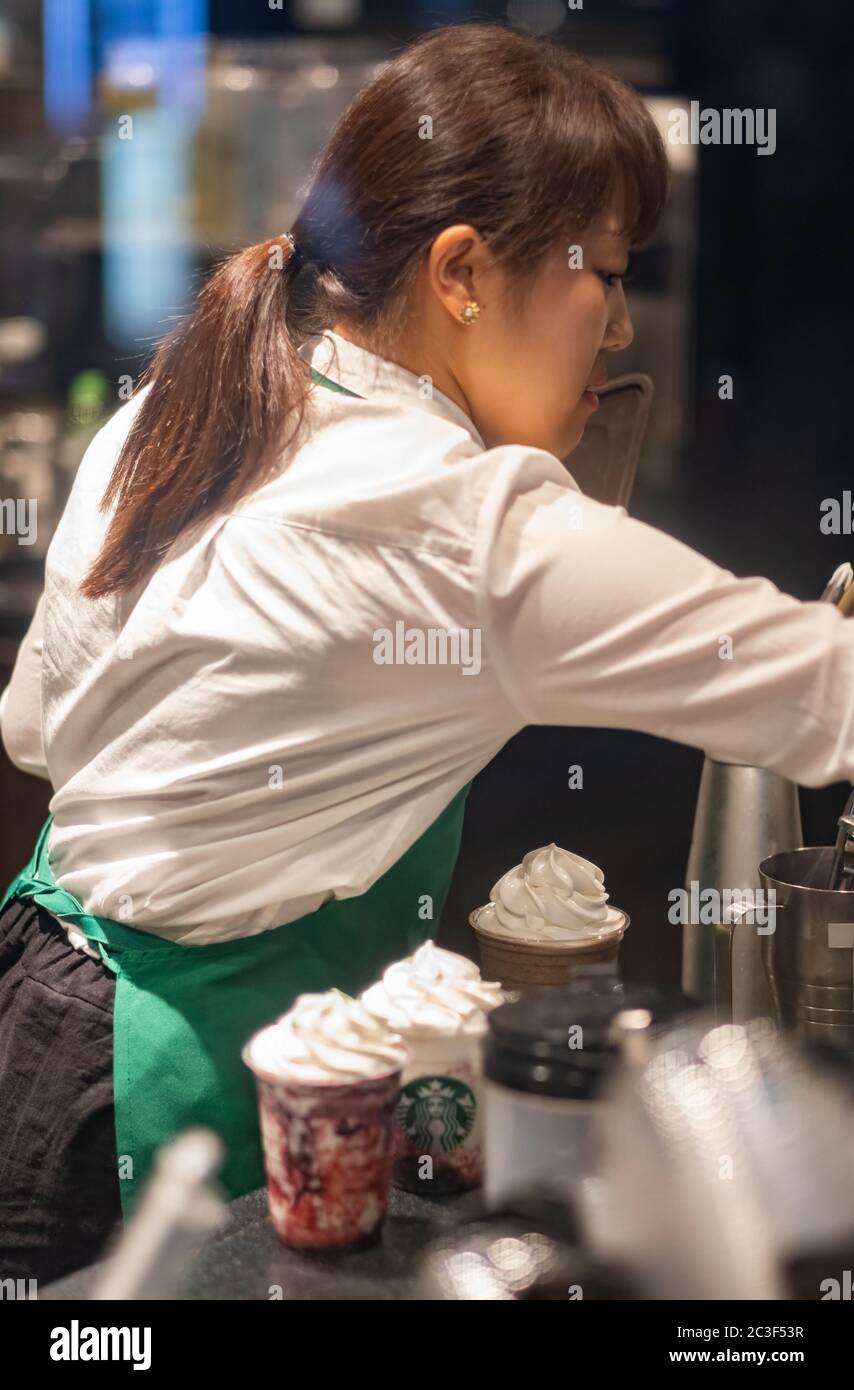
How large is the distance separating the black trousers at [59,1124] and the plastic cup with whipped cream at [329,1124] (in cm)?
26

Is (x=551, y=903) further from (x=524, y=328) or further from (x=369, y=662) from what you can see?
(x=524, y=328)

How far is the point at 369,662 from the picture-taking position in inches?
37.7

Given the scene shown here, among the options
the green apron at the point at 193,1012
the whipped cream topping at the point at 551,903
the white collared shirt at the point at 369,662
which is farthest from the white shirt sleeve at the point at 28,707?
the whipped cream topping at the point at 551,903

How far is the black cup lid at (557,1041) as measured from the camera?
81cm

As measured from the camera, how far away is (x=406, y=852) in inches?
43.3

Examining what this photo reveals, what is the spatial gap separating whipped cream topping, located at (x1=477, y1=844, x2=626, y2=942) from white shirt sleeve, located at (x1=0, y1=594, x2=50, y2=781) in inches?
17.6

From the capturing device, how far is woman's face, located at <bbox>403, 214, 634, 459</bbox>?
40.7 inches

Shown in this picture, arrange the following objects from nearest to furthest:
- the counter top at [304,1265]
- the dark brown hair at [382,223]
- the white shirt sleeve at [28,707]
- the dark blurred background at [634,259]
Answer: the counter top at [304,1265] < the dark brown hair at [382,223] < the white shirt sleeve at [28,707] < the dark blurred background at [634,259]

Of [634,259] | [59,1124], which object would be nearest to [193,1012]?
[59,1124]

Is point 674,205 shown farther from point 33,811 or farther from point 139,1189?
point 139,1189

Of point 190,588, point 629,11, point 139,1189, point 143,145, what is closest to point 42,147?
point 143,145

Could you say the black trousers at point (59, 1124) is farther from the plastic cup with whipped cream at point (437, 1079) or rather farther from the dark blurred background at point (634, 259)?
the dark blurred background at point (634, 259)

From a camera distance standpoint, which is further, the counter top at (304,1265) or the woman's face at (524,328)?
the woman's face at (524,328)
